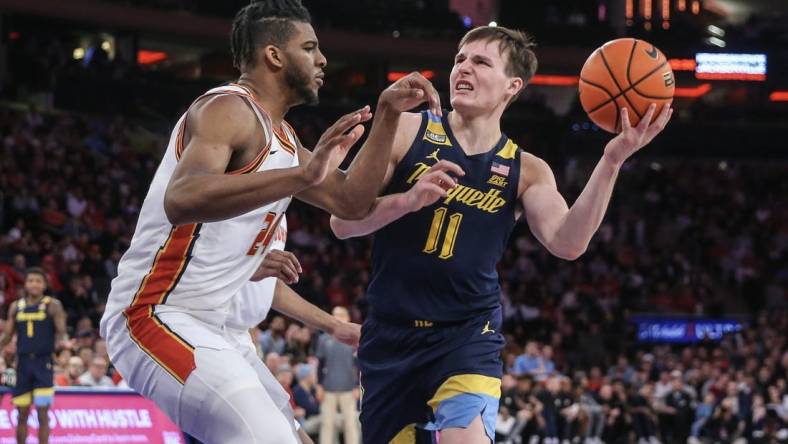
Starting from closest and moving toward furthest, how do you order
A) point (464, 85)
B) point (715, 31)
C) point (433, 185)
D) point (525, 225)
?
1. point (433, 185)
2. point (464, 85)
3. point (525, 225)
4. point (715, 31)

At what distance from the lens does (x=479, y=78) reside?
5559 millimetres

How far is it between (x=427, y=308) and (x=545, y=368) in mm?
13651

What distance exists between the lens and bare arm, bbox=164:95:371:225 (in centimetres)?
404

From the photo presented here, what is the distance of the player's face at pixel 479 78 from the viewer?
5.54 metres

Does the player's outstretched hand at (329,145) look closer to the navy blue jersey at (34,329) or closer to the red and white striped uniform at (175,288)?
the red and white striped uniform at (175,288)

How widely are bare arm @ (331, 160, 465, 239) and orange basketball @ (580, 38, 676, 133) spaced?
31.3 inches

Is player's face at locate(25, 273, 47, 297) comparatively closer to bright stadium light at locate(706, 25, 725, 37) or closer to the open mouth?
the open mouth

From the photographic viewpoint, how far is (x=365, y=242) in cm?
2448

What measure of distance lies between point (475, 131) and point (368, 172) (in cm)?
86

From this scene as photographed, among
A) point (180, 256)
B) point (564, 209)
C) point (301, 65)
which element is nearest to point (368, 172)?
point (301, 65)

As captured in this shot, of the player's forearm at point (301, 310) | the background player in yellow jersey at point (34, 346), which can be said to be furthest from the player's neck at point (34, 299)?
the player's forearm at point (301, 310)

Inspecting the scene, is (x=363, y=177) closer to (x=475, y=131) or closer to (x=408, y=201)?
(x=408, y=201)

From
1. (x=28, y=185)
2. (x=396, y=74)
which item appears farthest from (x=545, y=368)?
(x=396, y=74)

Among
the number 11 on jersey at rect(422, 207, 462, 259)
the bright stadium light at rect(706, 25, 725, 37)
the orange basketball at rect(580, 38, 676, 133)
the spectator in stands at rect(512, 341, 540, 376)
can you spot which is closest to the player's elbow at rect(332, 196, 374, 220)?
the number 11 on jersey at rect(422, 207, 462, 259)
